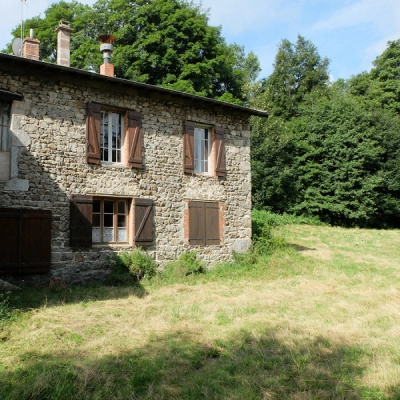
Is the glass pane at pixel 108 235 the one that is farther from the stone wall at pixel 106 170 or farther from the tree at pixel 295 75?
the tree at pixel 295 75

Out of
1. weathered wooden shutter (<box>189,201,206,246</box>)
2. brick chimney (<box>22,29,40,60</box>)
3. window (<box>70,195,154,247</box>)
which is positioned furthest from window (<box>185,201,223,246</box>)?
brick chimney (<box>22,29,40,60</box>)

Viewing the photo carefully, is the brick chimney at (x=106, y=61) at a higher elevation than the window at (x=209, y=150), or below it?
higher

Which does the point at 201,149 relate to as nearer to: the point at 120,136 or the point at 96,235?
the point at 120,136

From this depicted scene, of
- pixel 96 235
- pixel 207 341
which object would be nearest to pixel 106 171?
pixel 96 235

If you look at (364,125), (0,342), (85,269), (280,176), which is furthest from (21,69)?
(364,125)

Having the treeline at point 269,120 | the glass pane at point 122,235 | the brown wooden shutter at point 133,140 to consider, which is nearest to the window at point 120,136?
the brown wooden shutter at point 133,140

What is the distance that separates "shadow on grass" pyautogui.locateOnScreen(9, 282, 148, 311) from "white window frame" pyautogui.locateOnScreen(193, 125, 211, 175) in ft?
14.0

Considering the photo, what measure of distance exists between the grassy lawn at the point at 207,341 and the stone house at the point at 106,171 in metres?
1.34

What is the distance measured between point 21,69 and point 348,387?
935cm

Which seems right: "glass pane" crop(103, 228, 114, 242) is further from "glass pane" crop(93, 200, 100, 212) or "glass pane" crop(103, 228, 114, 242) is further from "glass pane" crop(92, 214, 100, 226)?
"glass pane" crop(93, 200, 100, 212)

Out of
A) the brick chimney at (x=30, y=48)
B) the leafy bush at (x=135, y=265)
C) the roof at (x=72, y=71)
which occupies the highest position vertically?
the brick chimney at (x=30, y=48)

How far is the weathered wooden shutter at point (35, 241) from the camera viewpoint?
9.66 metres

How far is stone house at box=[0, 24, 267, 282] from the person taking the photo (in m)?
9.82

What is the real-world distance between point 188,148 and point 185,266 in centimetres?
341
